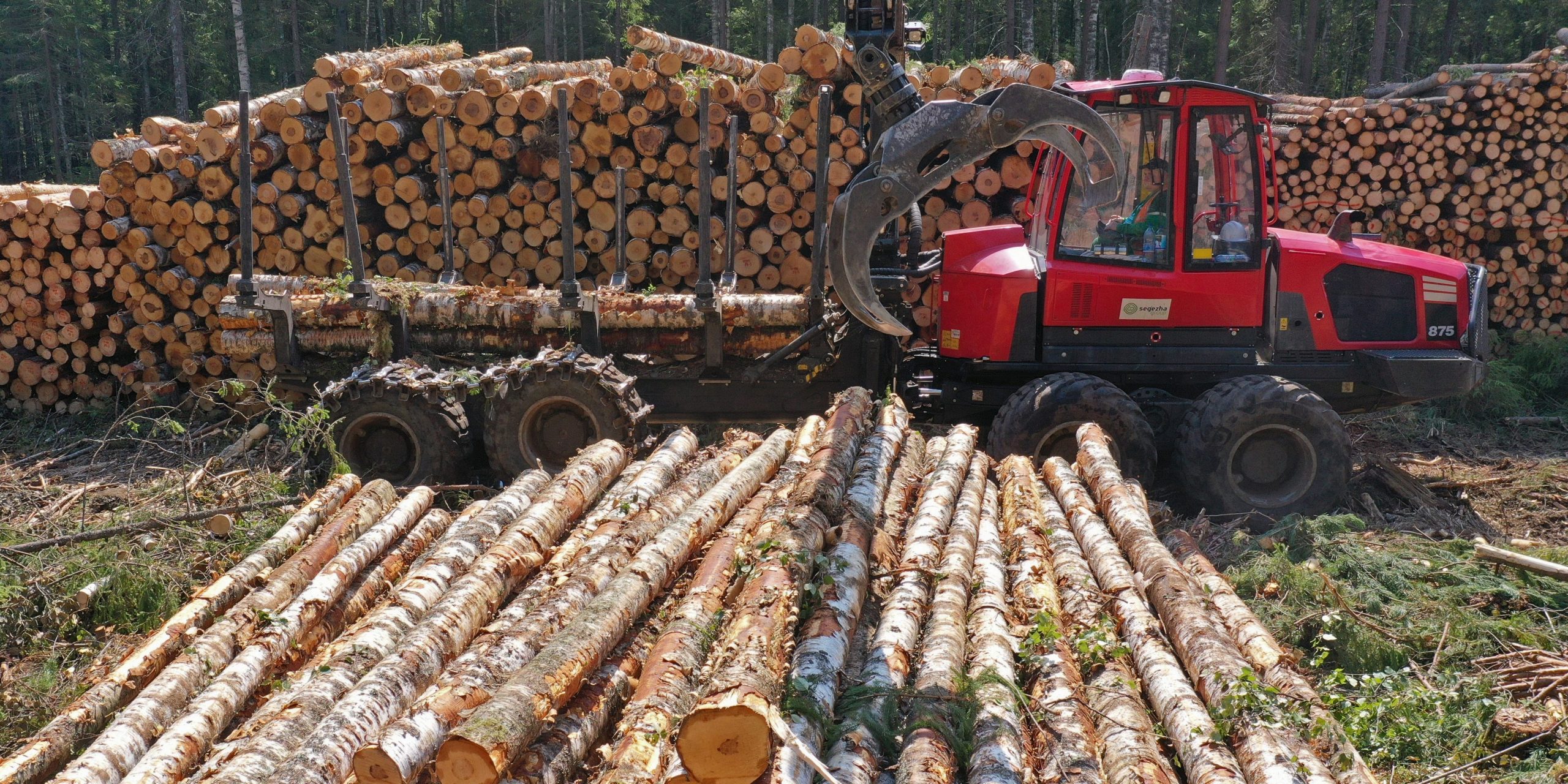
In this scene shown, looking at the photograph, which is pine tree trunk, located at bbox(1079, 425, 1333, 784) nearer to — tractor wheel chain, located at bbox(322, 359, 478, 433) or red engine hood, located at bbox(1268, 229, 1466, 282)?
red engine hood, located at bbox(1268, 229, 1466, 282)

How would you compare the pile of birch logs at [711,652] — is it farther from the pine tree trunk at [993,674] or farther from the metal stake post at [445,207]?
the metal stake post at [445,207]

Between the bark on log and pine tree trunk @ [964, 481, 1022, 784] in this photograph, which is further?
the bark on log

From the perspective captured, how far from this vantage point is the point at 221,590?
15.5 feet

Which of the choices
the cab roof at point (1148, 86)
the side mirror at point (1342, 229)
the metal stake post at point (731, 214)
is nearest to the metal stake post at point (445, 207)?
the metal stake post at point (731, 214)

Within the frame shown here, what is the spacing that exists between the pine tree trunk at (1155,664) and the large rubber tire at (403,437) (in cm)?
377

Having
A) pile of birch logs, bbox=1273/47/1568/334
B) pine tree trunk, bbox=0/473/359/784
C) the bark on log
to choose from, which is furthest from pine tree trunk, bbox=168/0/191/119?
pile of birch logs, bbox=1273/47/1568/334

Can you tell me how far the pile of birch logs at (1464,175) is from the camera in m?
10.9

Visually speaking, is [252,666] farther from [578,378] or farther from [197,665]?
[578,378]

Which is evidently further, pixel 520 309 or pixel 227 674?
pixel 520 309

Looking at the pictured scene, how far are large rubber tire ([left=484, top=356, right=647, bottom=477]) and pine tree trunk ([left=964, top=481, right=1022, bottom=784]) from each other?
2.57 m

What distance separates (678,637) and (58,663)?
3.17 m

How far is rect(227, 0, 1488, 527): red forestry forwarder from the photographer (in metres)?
6.65

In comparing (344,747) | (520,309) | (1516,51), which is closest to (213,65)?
(520,309)

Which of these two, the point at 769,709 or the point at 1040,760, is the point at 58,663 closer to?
the point at 769,709
